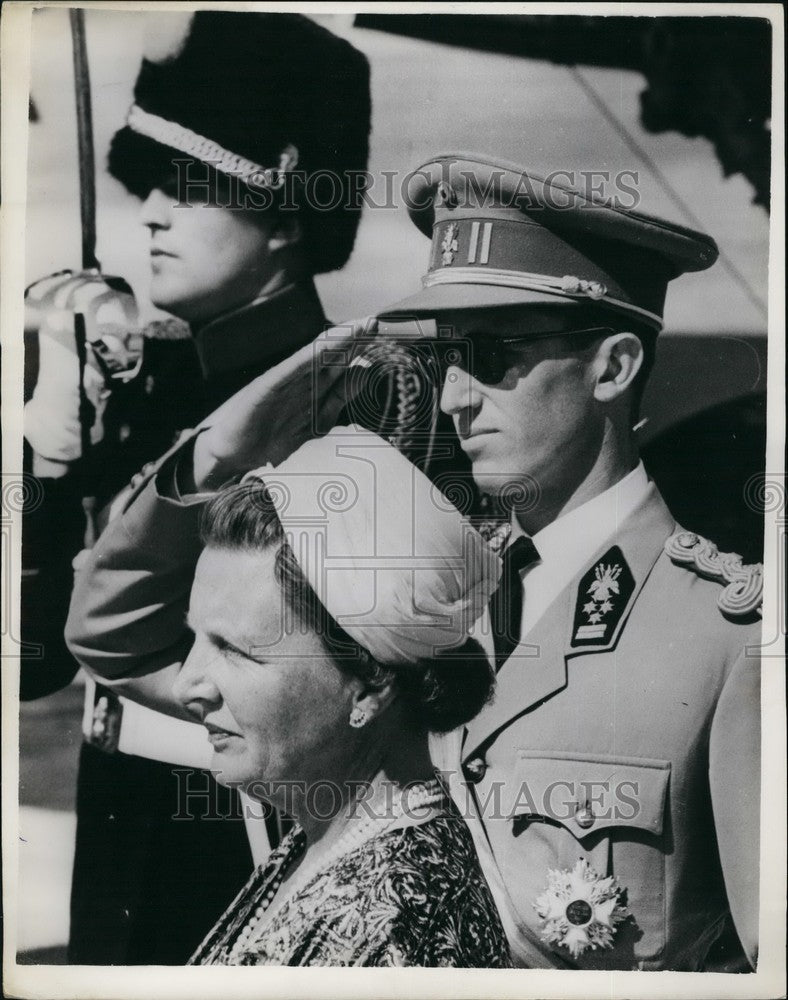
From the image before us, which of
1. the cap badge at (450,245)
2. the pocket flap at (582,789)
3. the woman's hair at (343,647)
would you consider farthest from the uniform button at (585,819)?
the cap badge at (450,245)

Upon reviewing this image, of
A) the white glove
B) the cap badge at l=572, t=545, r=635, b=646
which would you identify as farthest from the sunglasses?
the white glove

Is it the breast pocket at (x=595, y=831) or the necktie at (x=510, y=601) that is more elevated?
the necktie at (x=510, y=601)

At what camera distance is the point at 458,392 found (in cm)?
290

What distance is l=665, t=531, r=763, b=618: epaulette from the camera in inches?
113

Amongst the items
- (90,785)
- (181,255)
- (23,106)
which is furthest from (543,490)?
(23,106)

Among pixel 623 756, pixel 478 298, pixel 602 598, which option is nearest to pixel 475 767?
pixel 623 756

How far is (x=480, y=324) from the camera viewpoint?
2.88 m

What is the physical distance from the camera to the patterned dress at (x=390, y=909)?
2.74 m

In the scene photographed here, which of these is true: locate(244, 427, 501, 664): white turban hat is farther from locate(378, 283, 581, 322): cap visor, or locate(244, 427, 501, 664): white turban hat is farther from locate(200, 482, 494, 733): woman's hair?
locate(378, 283, 581, 322): cap visor

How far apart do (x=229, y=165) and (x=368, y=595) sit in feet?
4.06

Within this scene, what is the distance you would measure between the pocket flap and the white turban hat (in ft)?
1.31

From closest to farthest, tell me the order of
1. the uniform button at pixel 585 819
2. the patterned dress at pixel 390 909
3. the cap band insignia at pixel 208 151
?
1. the patterned dress at pixel 390 909
2. the uniform button at pixel 585 819
3. the cap band insignia at pixel 208 151

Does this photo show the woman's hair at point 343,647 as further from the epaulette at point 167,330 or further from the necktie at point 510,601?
the epaulette at point 167,330

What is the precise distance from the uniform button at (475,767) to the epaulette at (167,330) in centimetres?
139
